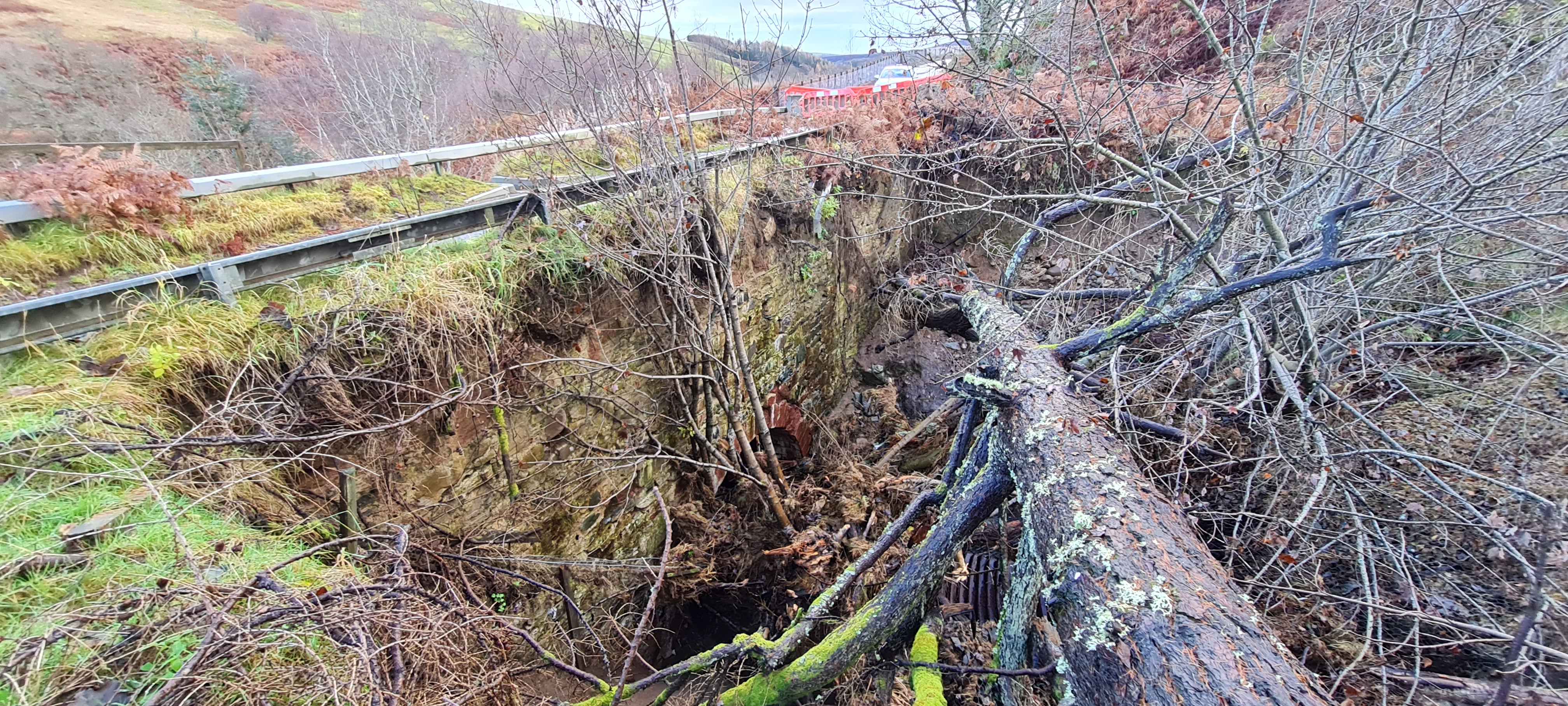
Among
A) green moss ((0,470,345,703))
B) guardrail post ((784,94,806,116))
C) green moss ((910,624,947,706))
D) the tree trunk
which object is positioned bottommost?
green moss ((910,624,947,706))

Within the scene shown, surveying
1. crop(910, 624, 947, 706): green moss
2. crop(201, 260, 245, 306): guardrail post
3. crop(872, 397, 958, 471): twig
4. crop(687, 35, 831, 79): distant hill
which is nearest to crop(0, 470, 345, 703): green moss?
crop(201, 260, 245, 306): guardrail post

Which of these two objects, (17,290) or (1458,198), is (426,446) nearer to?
(17,290)

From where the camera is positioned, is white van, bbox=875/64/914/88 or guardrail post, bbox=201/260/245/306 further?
white van, bbox=875/64/914/88

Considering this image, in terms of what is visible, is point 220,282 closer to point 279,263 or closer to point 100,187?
point 279,263

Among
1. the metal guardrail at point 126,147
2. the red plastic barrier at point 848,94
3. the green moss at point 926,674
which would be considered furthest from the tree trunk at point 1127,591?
the red plastic barrier at point 848,94

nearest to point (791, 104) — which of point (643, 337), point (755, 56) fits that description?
point (755, 56)

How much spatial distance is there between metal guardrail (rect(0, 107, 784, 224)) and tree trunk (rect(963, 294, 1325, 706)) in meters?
2.76

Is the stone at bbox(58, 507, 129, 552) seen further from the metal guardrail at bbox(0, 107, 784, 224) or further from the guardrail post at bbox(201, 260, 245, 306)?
the metal guardrail at bbox(0, 107, 784, 224)

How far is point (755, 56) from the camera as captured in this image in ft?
12.0

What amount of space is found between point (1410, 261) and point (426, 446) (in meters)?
5.52

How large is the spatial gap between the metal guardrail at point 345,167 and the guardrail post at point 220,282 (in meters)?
0.60

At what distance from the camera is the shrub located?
237 cm

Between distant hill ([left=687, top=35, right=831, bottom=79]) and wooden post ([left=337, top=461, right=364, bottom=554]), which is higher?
distant hill ([left=687, top=35, right=831, bottom=79])

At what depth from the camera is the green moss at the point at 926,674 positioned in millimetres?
2031
